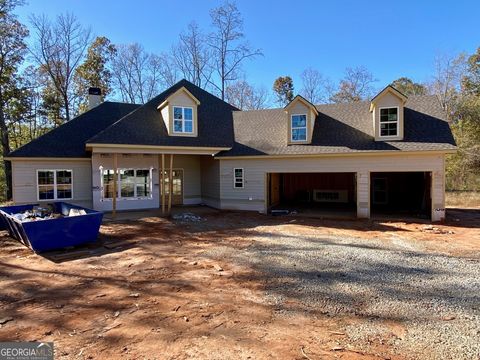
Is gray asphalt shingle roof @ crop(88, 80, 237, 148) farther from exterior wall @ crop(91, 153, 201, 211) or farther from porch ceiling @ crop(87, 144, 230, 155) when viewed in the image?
exterior wall @ crop(91, 153, 201, 211)

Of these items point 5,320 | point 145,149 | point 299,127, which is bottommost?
point 5,320

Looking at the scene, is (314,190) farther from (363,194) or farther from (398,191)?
(363,194)

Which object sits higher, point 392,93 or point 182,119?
point 392,93

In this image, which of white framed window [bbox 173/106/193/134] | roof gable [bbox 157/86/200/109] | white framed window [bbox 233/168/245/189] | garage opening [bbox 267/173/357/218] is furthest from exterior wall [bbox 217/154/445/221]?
roof gable [bbox 157/86/200/109]

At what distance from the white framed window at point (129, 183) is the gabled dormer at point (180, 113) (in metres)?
2.84

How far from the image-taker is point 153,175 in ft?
55.8

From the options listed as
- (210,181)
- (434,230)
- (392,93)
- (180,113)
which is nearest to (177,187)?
(210,181)

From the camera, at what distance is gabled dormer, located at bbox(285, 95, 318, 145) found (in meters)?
15.4

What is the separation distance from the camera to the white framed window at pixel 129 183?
1577 cm

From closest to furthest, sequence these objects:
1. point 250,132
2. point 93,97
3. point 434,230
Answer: point 434,230 → point 250,132 → point 93,97

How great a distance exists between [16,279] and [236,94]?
3226 cm

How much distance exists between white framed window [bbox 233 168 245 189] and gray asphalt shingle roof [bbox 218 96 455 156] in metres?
0.91

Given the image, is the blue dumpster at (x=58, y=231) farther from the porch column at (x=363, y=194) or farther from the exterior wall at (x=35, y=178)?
the porch column at (x=363, y=194)

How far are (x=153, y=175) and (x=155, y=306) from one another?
1240cm
